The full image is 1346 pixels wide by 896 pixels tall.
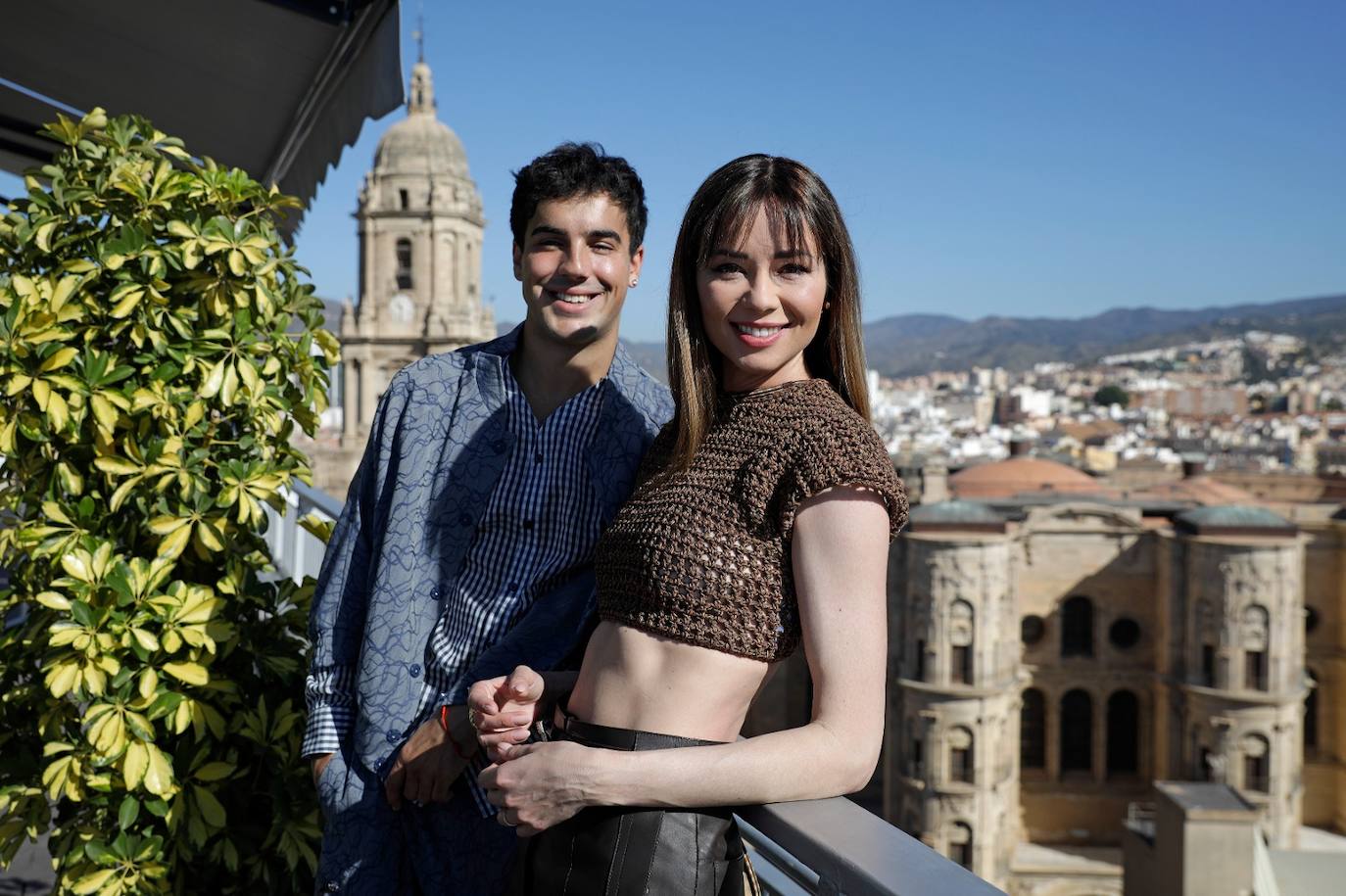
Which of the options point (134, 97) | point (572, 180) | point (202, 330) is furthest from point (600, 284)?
point (134, 97)

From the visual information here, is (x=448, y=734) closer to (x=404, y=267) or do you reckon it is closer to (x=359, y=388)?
(x=359, y=388)

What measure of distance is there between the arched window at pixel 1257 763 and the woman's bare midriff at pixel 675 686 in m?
25.5

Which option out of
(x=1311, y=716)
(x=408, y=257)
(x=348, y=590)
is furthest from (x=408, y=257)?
(x=348, y=590)

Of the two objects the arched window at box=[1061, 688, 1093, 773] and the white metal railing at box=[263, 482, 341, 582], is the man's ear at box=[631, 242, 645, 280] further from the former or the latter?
the arched window at box=[1061, 688, 1093, 773]

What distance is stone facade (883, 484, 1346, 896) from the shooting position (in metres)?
23.2

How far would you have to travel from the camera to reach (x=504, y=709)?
5.19 ft

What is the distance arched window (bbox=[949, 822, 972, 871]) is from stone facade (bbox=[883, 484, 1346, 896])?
0.03 m

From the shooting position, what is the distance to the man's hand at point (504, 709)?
1566 millimetres

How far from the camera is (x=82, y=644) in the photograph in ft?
7.06

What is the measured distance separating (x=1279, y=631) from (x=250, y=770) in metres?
25.0

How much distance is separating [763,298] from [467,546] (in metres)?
0.74

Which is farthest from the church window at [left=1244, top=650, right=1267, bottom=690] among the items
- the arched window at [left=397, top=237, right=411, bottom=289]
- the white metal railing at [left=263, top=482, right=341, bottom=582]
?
the arched window at [left=397, top=237, right=411, bottom=289]

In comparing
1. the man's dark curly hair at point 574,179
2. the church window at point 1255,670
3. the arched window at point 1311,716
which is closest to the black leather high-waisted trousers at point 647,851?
the man's dark curly hair at point 574,179

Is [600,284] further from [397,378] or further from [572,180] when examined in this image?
[397,378]
